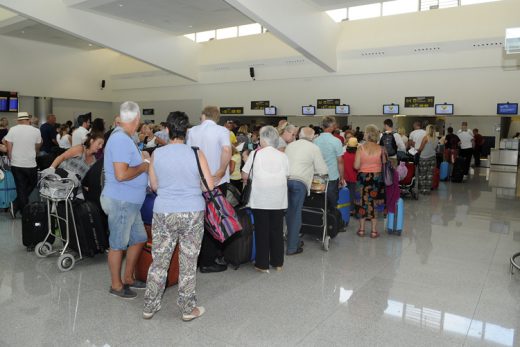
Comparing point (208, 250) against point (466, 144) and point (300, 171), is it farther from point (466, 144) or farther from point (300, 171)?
point (466, 144)

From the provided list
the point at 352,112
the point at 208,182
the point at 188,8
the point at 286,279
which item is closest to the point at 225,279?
the point at 286,279

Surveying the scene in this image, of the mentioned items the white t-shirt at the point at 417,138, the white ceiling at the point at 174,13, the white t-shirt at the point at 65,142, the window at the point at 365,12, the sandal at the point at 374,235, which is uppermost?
the window at the point at 365,12

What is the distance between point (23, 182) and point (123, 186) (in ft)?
13.5

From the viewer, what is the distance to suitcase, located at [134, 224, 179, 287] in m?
3.93

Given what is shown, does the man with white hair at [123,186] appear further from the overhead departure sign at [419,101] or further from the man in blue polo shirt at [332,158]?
the overhead departure sign at [419,101]

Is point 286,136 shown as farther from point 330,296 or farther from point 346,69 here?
point 346,69

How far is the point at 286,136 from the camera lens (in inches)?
207

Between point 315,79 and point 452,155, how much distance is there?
19.4 ft

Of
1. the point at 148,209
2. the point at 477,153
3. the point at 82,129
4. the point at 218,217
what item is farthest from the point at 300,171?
the point at 477,153

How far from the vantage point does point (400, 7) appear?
48.7ft

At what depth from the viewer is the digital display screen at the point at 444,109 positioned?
44.6 feet

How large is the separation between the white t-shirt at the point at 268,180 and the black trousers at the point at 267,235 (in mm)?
115

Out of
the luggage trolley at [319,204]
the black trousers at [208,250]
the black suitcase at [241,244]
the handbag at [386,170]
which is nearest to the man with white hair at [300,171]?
the luggage trolley at [319,204]

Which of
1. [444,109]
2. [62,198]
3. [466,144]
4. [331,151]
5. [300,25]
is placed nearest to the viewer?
[62,198]
